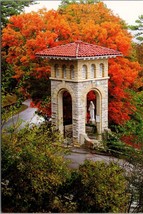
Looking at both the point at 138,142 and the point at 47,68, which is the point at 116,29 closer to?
the point at 47,68

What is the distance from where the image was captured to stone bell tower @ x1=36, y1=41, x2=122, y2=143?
2466cm

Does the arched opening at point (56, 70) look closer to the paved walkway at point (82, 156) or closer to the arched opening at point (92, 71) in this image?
the arched opening at point (92, 71)

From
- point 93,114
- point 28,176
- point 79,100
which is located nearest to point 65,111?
point 93,114

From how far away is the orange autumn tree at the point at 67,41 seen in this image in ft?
86.9

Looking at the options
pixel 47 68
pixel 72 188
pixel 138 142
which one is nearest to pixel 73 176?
pixel 72 188

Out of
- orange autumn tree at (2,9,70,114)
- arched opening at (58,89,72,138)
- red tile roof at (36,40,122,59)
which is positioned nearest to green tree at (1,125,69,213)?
red tile roof at (36,40,122,59)

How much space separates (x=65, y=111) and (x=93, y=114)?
2.32m

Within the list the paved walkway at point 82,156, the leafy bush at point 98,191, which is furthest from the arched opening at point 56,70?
the leafy bush at point 98,191

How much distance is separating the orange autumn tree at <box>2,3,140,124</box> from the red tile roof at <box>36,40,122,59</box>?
4.53 feet

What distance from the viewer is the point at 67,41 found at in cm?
2764

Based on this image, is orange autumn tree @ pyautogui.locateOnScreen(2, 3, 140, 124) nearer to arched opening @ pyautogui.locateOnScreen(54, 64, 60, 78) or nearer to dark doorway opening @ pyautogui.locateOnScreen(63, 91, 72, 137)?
arched opening @ pyautogui.locateOnScreen(54, 64, 60, 78)

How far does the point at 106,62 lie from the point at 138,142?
8714 mm

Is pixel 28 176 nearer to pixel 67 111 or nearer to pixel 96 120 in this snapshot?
pixel 96 120

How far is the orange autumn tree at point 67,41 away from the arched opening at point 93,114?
109 centimetres
